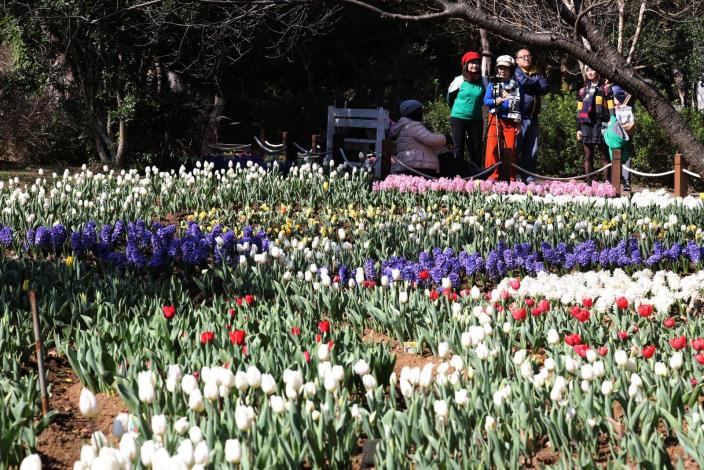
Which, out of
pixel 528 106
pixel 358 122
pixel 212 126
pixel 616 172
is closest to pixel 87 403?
pixel 616 172

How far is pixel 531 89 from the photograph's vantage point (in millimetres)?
11766

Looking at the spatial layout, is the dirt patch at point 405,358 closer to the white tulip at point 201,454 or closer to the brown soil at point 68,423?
the brown soil at point 68,423

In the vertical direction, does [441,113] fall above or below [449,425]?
above

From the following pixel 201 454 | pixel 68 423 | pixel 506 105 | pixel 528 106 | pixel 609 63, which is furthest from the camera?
pixel 528 106

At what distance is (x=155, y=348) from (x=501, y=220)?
4501 millimetres

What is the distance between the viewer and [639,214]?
8.38 metres

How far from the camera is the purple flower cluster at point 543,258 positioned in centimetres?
624

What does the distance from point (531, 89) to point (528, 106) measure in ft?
0.82

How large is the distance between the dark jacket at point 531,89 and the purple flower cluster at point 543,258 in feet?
16.5

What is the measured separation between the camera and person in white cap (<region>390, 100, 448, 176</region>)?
11945 mm

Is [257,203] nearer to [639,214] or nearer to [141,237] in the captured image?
[141,237]

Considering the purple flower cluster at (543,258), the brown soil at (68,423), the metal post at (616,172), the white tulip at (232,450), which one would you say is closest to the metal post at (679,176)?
the metal post at (616,172)

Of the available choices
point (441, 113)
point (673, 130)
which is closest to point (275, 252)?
point (673, 130)

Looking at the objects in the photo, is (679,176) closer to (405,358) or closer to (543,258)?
(543,258)
